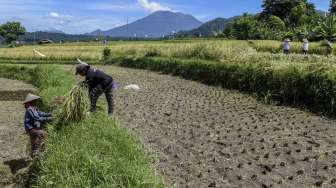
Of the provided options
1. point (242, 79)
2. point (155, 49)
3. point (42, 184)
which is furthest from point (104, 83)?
point (155, 49)

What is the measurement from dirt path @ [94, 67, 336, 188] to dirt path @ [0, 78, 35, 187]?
241 cm

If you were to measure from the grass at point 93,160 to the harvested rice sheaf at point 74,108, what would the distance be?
0.52 feet

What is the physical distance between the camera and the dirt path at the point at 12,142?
30.0 feet

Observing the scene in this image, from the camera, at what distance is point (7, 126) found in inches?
571

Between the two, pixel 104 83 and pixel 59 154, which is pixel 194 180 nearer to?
pixel 59 154

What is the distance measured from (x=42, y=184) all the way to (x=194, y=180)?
7.09ft

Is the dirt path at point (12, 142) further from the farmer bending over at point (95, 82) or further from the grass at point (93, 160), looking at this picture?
the farmer bending over at point (95, 82)

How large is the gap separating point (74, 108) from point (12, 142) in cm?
412

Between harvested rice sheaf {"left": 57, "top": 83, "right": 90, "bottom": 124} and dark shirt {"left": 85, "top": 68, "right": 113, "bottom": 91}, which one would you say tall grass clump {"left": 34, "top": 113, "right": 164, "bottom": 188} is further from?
dark shirt {"left": 85, "top": 68, "right": 113, "bottom": 91}

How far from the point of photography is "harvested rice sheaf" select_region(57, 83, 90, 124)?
28.8 ft

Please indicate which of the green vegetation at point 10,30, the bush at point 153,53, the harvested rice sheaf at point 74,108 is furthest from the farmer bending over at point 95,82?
the green vegetation at point 10,30

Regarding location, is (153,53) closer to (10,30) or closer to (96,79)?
(96,79)

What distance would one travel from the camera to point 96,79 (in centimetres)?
1132

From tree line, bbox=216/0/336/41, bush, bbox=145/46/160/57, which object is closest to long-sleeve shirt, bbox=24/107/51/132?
bush, bbox=145/46/160/57
